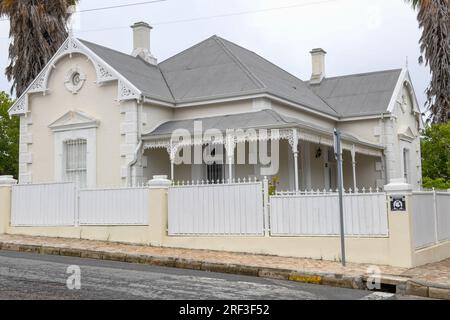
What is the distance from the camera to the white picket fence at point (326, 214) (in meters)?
10.2

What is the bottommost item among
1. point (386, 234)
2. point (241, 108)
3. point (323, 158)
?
point (386, 234)

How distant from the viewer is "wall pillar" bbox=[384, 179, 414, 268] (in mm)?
9781

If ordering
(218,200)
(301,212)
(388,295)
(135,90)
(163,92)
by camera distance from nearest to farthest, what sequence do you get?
(388,295)
(301,212)
(218,200)
(135,90)
(163,92)

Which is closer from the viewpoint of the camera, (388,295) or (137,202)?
(388,295)

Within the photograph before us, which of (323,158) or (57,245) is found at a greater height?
(323,158)

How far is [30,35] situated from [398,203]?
18.3 m

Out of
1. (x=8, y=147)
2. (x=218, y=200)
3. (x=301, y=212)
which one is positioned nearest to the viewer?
(x=301, y=212)

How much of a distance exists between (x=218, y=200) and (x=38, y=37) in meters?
15.0

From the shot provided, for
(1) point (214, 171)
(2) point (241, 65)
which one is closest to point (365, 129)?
(2) point (241, 65)

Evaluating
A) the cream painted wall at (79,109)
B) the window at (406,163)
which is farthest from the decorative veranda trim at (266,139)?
the window at (406,163)

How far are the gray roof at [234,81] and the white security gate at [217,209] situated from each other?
5289 mm
